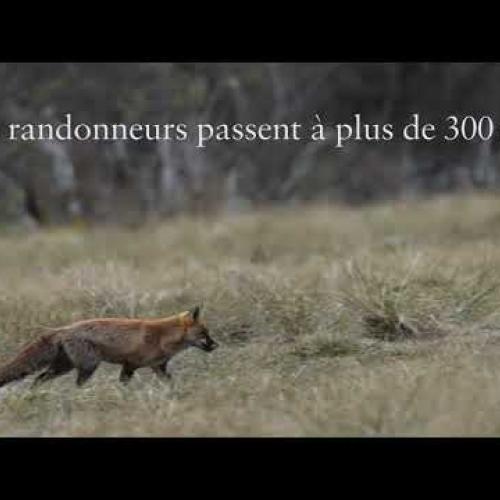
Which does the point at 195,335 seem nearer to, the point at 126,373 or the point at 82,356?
the point at 126,373

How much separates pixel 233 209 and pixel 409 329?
44.5 feet

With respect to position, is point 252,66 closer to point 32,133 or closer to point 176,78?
point 176,78

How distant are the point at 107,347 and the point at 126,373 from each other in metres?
0.23

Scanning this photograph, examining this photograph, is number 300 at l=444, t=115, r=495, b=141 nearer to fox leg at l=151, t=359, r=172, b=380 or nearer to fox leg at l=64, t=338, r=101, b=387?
fox leg at l=151, t=359, r=172, b=380

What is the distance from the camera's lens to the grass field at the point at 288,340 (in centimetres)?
697

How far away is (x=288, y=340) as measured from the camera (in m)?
9.14

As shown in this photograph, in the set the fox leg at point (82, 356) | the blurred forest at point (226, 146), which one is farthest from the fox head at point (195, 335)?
the blurred forest at point (226, 146)

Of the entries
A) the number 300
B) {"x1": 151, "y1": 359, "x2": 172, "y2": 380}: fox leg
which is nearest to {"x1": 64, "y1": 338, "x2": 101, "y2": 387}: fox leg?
{"x1": 151, "y1": 359, "x2": 172, "y2": 380}: fox leg

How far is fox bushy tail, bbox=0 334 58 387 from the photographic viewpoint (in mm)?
7820

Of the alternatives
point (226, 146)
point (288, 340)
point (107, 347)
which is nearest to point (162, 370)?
point (107, 347)

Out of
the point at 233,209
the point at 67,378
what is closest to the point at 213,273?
the point at 67,378

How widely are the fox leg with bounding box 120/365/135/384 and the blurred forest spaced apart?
14.2 metres

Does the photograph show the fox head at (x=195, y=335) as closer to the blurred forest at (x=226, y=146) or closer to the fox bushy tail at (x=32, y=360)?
the fox bushy tail at (x=32, y=360)

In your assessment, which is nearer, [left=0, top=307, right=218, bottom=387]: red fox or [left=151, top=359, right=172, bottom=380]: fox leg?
[left=0, top=307, right=218, bottom=387]: red fox
